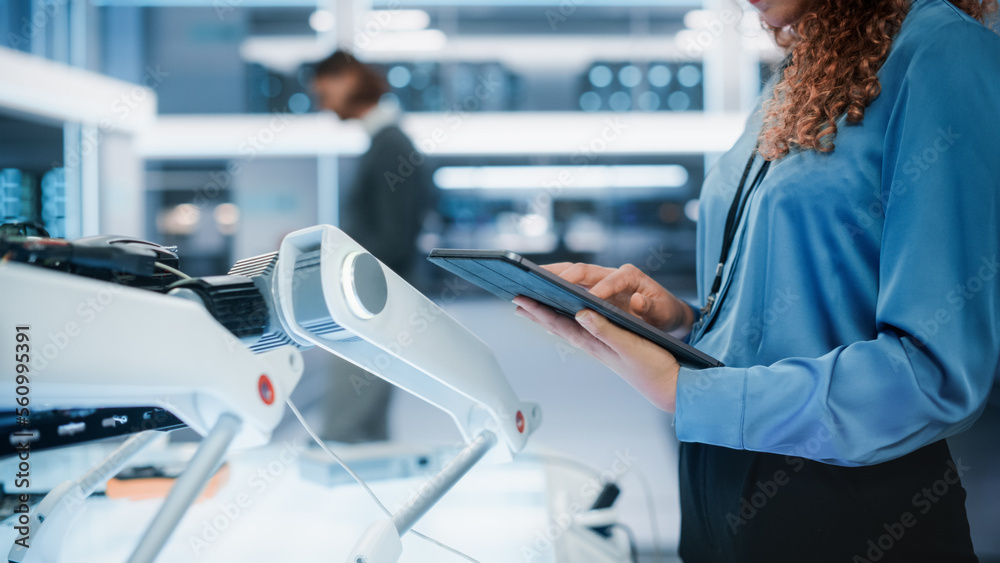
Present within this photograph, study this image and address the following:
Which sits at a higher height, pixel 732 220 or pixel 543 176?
pixel 543 176

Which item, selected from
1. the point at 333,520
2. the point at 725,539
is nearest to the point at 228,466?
the point at 333,520

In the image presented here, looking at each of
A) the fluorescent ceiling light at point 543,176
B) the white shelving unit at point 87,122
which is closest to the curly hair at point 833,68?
the white shelving unit at point 87,122

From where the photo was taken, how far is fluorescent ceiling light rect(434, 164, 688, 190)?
466 cm

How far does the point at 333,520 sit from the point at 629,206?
4.09 metres

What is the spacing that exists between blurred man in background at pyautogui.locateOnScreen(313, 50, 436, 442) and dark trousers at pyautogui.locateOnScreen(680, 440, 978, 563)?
1.51 metres

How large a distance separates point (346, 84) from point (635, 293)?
1.80m

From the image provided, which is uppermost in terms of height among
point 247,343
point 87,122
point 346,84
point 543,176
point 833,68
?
point 346,84

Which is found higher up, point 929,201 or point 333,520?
point 929,201

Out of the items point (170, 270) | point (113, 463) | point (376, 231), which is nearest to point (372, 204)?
point (376, 231)

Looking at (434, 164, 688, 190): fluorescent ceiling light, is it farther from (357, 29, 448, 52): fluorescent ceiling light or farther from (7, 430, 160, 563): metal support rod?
(7, 430, 160, 563): metal support rod

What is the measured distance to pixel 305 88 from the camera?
14.5 feet

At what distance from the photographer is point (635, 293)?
89 centimetres

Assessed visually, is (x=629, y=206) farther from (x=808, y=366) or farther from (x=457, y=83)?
(x=808, y=366)

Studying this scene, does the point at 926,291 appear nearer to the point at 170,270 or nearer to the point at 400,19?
the point at 170,270
